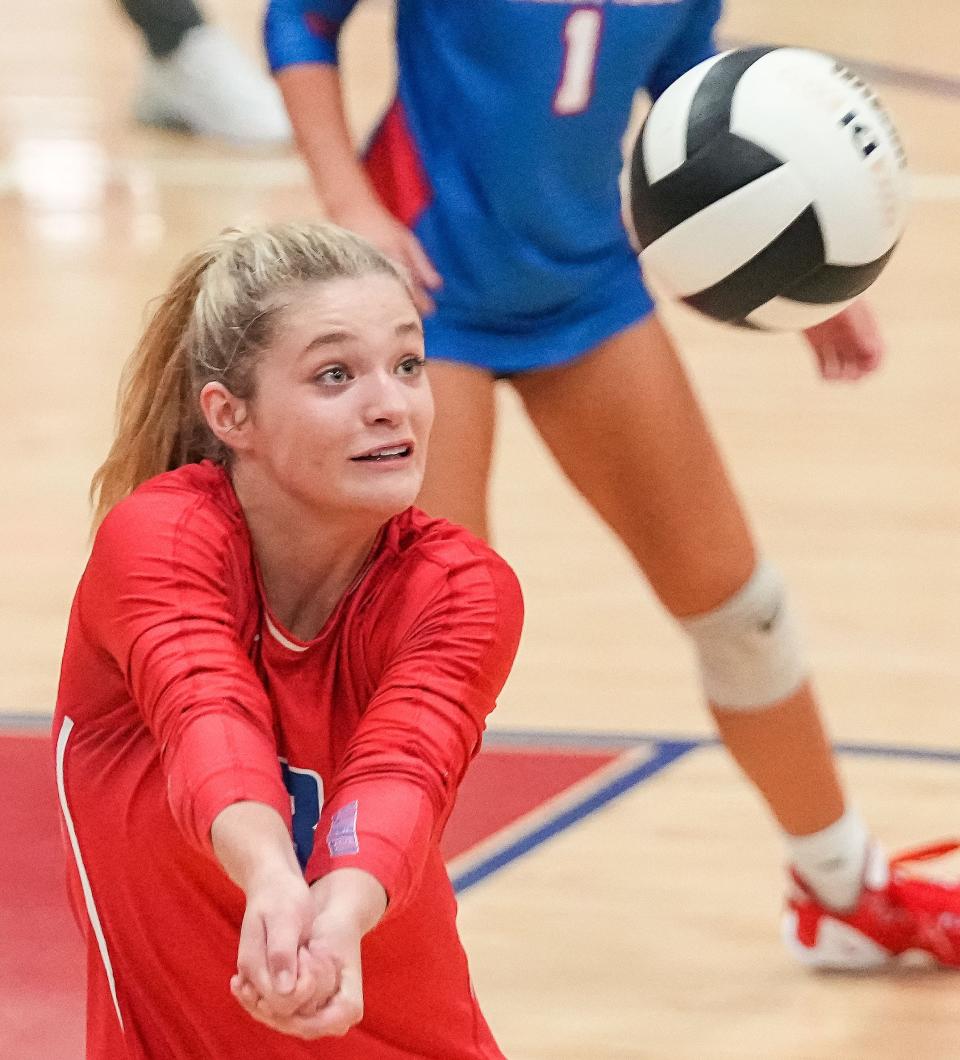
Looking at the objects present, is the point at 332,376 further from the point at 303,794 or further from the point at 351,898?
the point at 351,898

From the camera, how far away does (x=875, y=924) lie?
2699 mm

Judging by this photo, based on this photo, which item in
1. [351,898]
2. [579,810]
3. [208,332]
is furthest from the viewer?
[579,810]

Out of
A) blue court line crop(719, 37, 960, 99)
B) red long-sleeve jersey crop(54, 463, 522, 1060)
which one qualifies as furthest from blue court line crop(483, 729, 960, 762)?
blue court line crop(719, 37, 960, 99)

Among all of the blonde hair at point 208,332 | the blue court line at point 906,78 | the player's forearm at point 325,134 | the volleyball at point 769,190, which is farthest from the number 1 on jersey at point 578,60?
the blue court line at point 906,78

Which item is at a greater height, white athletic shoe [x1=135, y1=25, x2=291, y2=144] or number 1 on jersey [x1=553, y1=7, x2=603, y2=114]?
number 1 on jersey [x1=553, y1=7, x2=603, y2=114]

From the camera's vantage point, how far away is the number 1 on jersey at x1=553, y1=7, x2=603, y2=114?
229 centimetres

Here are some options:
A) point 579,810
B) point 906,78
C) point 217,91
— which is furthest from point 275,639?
point 906,78

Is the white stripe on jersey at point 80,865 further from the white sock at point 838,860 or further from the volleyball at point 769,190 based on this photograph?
the white sock at point 838,860

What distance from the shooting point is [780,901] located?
2877 mm

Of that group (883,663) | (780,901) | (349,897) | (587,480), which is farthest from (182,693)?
(883,663)

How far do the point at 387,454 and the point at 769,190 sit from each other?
65 cm

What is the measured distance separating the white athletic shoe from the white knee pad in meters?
4.32

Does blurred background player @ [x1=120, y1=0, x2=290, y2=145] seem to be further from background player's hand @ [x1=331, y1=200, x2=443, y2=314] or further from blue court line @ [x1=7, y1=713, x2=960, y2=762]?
background player's hand @ [x1=331, y1=200, x2=443, y2=314]

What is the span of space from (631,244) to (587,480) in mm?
275
